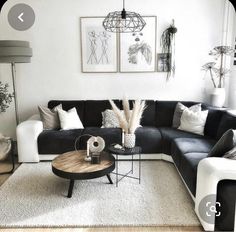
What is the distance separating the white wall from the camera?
13.6 ft

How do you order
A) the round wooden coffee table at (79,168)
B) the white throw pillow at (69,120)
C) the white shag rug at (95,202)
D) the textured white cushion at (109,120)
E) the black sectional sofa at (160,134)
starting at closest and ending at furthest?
the white shag rug at (95,202) < the round wooden coffee table at (79,168) < the black sectional sofa at (160,134) < the white throw pillow at (69,120) < the textured white cushion at (109,120)

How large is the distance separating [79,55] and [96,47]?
0.32m

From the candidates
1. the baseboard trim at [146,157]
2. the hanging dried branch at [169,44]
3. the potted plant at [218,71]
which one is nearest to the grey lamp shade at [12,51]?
the baseboard trim at [146,157]

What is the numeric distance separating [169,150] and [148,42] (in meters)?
1.83

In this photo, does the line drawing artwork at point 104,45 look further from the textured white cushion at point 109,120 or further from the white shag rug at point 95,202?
the white shag rug at point 95,202

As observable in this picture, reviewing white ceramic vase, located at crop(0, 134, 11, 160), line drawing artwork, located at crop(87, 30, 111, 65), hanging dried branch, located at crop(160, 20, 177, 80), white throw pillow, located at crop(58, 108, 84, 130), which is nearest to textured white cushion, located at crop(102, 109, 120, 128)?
white throw pillow, located at crop(58, 108, 84, 130)

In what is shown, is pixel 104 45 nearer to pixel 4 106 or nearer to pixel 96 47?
pixel 96 47

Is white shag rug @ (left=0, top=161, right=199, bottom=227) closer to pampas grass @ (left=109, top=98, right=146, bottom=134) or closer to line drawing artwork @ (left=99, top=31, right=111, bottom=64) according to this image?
pampas grass @ (left=109, top=98, right=146, bottom=134)

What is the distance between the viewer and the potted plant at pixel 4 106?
3539 millimetres

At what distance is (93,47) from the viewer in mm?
4262

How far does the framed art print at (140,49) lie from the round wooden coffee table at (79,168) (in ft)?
6.18

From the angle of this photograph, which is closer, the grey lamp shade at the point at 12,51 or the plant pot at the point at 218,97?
the grey lamp shade at the point at 12,51

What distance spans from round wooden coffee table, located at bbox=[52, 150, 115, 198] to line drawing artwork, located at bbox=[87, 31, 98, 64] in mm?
1887

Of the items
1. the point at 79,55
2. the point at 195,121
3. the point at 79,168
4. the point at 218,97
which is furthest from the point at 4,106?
the point at 218,97
